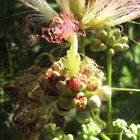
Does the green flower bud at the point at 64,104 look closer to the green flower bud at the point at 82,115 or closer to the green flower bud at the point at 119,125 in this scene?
the green flower bud at the point at 82,115

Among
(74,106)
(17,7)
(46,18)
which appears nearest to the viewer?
(74,106)

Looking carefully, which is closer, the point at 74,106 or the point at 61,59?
the point at 74,106

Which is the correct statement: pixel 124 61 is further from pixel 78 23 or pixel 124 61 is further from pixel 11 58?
pixel 78 23

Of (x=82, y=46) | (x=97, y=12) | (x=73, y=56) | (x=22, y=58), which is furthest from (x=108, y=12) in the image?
(x=22, y=58)

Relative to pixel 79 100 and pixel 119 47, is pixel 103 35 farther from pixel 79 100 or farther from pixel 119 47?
pixel 79 100

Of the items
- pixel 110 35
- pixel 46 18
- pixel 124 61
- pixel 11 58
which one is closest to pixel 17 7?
pixel 11 58

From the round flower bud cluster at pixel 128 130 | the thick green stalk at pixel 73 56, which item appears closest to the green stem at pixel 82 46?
the thick green stalk at pixel 73 56

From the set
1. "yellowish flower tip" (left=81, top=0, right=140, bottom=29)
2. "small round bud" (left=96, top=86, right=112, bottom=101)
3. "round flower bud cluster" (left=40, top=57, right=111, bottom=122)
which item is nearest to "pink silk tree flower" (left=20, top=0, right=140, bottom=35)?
"yellowish flower tip" (left=81, top=0, right=140, bottom=29)
